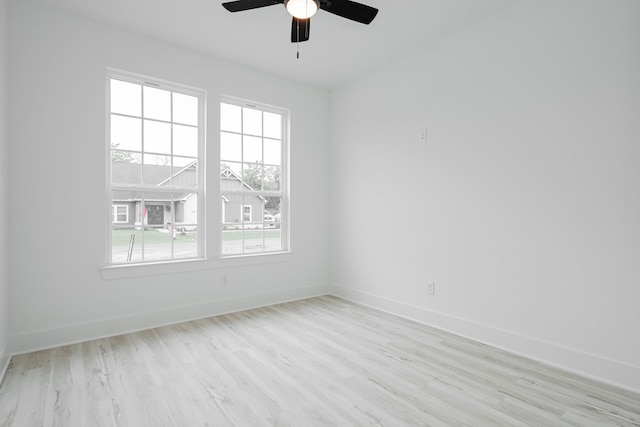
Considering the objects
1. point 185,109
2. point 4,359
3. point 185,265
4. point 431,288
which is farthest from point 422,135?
point 4,359

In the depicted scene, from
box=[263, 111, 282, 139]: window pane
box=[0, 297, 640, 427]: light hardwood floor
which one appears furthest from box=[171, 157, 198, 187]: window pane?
box=[0, 297, 640, 427]: light hardwood floor

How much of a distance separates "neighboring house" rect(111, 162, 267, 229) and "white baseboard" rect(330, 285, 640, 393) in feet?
6.48

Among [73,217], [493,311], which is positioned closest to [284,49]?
[73,217]

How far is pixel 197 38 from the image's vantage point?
3322 millimetres

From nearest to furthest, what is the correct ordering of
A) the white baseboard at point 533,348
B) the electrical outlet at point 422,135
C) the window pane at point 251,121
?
the white baseboard at point 533,348 < the electrical outlet at point 422,135 < the window pane at point 251,121

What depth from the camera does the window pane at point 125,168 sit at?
10.6ft

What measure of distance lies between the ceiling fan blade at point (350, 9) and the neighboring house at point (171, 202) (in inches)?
86.3

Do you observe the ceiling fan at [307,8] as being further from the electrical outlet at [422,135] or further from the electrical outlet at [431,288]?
the electrical outlet at [431,288]

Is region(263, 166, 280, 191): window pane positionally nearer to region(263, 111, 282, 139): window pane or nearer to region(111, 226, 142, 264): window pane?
region(263, 111, 282, 139): window pane

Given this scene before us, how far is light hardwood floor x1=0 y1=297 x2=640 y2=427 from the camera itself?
1.91 meters

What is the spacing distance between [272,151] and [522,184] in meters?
2.81

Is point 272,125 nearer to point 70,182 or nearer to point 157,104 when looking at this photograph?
point 157,104

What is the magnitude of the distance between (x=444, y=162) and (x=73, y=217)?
11.2ft

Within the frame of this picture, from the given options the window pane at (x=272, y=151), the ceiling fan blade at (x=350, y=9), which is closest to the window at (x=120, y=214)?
the window pane at (x=272, y=151)
